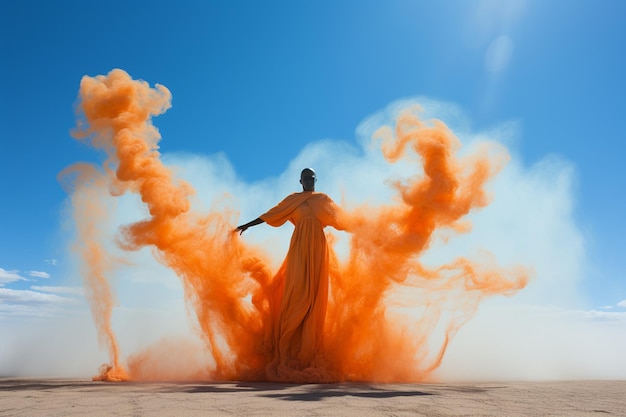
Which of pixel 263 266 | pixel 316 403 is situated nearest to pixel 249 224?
pixel 263 266

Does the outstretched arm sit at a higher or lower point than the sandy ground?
higher

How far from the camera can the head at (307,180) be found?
11.7 m

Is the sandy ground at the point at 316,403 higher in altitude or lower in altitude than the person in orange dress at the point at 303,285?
lower

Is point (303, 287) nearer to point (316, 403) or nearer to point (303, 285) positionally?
point (303, 285)

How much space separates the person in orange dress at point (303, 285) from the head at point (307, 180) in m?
0.15

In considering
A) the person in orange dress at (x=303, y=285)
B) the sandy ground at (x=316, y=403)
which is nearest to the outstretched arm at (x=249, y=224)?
the person in orange dress at (x=303, y=285)

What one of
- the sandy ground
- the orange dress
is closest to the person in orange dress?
the orange dress

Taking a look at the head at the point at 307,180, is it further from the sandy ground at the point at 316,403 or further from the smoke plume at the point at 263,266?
the sandy ground at the point at 316,403

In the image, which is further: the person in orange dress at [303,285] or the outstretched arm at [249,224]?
the outstretched arm at [249,224]

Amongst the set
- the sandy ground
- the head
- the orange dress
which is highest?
the head

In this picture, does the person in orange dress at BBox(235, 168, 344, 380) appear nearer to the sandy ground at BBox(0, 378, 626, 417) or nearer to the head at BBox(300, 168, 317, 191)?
the head at BBox(300, 168, 317, 191)

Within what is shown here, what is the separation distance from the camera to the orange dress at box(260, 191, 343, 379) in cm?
1056

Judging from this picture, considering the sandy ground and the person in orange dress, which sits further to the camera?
the person in orange dress

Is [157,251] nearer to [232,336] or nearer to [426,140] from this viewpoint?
[232,336]
